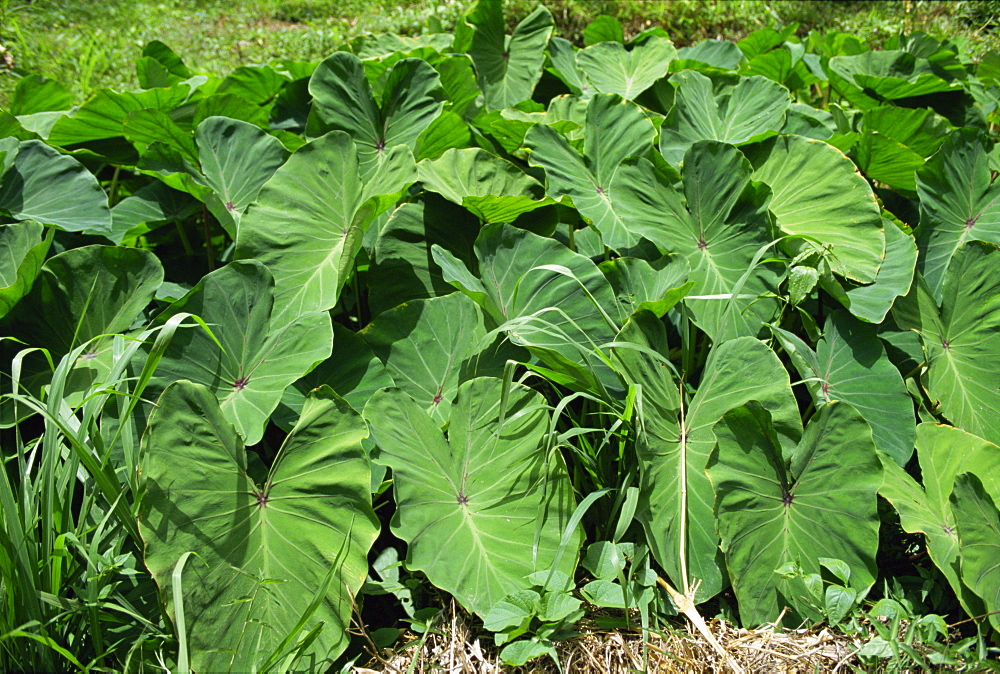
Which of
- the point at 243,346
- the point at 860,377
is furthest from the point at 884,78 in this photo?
the point at 243,346

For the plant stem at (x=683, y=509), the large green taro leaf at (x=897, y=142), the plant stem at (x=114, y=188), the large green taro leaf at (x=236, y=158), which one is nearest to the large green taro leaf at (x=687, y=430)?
the plant stem at (x=683, y=509)

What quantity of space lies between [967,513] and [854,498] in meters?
0.19

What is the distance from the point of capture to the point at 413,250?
1704mm

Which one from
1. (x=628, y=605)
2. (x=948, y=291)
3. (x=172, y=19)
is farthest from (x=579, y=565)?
(x=172, y=19)

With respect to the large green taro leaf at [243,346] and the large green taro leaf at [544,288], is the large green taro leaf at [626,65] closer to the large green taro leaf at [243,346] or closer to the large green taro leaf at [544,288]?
the large green taro leaf at [544,288]

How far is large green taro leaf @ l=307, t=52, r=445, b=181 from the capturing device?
75.9 inches

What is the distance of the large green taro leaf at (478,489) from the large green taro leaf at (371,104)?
819 millimetres

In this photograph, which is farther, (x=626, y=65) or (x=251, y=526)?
(x=626, y=65)

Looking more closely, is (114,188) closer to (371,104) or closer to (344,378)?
(371,104)

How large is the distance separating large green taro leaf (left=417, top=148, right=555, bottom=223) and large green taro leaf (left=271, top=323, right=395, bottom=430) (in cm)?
40

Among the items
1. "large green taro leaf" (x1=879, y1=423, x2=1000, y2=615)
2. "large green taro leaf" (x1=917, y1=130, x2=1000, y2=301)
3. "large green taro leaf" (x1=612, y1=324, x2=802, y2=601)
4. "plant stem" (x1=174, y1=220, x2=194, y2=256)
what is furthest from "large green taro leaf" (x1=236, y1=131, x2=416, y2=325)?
"large green taro leaf" (x1=917, y1=130, x2=1000, y2=301)

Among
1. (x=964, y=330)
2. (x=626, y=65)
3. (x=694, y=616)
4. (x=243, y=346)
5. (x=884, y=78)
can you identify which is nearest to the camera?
(x=694, y=616)

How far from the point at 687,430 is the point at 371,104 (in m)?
1.26

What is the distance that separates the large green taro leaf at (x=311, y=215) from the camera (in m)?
1.58
